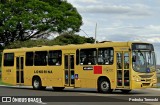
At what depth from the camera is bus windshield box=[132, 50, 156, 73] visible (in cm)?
2388

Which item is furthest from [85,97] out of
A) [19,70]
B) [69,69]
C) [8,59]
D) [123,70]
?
→ [8,59]

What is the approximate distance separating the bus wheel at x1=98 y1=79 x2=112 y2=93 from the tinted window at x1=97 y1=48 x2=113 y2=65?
40.4 inches

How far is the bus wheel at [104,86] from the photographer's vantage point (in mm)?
24587

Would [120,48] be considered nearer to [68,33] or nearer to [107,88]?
[107,88]

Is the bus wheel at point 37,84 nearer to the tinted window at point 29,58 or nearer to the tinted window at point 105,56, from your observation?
the tinted window at point 29,58

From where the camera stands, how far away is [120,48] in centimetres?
2403

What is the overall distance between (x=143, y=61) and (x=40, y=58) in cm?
759

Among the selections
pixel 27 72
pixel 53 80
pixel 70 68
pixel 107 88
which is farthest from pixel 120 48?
pixel 27 72

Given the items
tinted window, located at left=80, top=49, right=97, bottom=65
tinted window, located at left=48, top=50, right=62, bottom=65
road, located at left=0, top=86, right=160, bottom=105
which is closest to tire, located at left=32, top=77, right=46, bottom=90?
tinted window, located at left=48, top=50, right=62, bottom=65

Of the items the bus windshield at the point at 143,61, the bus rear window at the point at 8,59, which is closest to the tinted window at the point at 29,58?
the bus rear window at the point at 8,59

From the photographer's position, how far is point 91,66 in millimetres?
25609

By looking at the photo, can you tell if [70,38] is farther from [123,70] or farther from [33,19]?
[123,70]

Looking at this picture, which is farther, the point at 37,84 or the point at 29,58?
the point at 29,58

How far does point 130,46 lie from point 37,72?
788 cm
